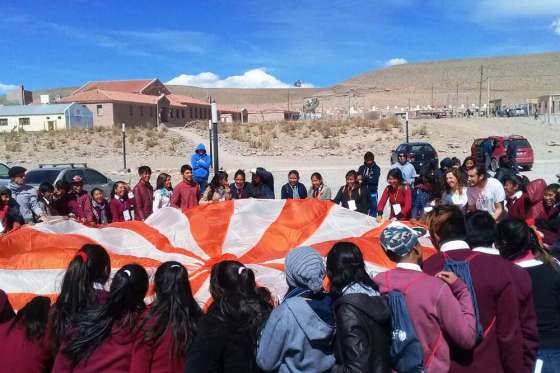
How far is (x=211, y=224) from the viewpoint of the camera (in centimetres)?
639

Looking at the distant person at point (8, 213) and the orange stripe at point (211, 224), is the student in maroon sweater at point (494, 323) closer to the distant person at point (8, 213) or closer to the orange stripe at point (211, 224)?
the orange stripe at point (211, 224)

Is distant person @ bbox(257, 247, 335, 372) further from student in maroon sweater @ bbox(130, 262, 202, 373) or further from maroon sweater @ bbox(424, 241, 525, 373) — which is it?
maroon sweater @ bbox(424, 241, 525, 373)

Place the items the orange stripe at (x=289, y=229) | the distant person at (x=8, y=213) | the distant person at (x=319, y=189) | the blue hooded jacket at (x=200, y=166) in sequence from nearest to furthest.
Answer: the orange stripe at (x=289, y=229), the distant person at (x=8, y=213), the distant person at (x=319, y=189), the blue hooded jacket at (x=200, y=166)

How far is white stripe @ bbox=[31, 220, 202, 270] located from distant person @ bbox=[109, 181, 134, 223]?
1110mm

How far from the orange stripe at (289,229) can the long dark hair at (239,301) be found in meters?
2.49

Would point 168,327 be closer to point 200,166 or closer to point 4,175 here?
point 200,166

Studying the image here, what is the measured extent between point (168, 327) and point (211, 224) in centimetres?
366

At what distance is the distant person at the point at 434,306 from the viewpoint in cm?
262

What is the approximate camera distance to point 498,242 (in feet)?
10.8

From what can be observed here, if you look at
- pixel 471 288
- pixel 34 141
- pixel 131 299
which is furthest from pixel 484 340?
pixel 34 141

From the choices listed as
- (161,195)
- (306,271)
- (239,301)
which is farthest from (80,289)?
(161,195)

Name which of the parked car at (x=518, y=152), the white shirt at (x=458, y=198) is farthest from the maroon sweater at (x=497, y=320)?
the parked car at (x=518, y=152)

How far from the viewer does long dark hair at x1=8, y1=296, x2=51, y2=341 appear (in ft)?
9.55

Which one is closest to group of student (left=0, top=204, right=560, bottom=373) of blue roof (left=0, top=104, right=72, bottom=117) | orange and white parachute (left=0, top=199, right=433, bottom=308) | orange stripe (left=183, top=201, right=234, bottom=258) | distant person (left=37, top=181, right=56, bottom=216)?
orange and white parachute (left=0, top=199, right=433, bottom=308)
